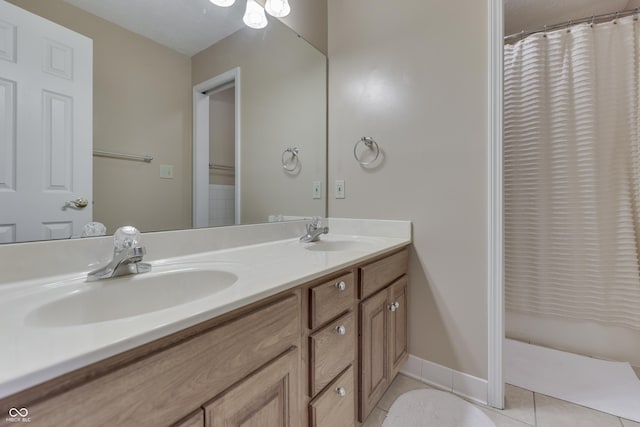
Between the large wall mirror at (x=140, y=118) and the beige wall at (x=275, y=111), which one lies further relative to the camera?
the beige wall at (x=275, y=111)

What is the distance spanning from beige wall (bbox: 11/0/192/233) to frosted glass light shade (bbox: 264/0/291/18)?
2.10 ft

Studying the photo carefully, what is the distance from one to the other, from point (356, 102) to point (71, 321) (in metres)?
1.61

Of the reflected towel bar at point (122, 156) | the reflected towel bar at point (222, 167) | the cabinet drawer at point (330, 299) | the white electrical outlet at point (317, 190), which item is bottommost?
the cabinet drawer at point (330, 299)

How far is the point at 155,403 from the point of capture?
44cm

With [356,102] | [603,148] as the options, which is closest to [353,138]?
[356,102]

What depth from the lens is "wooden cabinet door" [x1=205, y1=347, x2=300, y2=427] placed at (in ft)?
1.77

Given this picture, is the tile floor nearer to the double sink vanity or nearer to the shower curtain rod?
the double sink vanity

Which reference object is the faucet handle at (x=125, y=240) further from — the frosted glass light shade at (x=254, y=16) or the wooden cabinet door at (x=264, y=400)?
the frosted glass light shade at (x=254, y=16)

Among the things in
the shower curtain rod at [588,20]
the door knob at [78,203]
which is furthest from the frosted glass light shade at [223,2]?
the shower curtain rod at [588,20]

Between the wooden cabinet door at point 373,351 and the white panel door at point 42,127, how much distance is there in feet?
3.30

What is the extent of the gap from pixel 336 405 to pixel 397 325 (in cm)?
58

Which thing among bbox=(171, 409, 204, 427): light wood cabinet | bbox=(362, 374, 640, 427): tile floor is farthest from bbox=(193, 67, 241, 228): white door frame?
bbox=(362, 374, 640, 427): tile floor

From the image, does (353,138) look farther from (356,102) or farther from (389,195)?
(389,195)

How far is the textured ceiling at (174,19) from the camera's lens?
2.85 ft
